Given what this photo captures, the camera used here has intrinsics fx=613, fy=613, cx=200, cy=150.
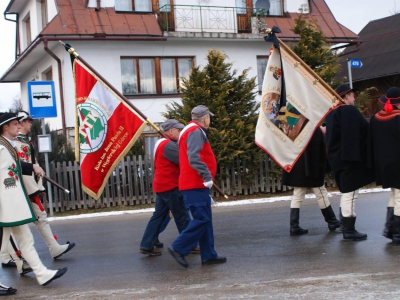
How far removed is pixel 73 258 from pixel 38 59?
52.1 feet

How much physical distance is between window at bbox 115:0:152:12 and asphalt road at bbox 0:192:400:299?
12.2m

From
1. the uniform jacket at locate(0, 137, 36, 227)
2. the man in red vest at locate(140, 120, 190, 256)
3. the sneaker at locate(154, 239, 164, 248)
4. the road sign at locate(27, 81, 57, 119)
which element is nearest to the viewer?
the uniform jacket at locate(0, 137, 36, 227)

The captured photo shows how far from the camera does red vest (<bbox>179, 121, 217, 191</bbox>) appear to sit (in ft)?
22.9

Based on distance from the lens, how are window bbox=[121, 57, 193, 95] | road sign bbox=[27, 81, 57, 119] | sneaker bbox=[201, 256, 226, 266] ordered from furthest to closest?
window bbox=[121, 57, 193, 95], road sign bbox=[27, 81, 57, 119], sneaker bbox=[201, 256, 226, 266]

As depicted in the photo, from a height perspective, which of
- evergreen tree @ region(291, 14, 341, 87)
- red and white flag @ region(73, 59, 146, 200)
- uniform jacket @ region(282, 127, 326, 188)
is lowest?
uniform jacket @ region(282, 127, 326, 188)

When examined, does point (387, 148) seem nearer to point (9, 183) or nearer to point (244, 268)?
point (244, 268)

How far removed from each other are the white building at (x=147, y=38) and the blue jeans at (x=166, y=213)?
40.9 ft

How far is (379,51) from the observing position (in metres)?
35.0

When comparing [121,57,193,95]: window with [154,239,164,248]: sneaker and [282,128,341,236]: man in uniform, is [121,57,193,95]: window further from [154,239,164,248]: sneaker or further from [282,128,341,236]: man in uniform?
[154,239,164,248]: sneaker

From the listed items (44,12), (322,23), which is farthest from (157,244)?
(322,23)

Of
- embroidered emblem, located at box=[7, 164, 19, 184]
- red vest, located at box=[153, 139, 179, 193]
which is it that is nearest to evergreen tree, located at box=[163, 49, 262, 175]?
red vest, located at box=[153, 139, 179, 193]

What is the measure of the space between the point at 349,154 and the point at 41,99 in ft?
27.3

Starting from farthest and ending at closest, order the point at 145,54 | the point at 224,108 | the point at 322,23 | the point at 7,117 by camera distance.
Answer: the point at 322,23 → the point at 145,54 → the point at 224,108 → the point at 7,117

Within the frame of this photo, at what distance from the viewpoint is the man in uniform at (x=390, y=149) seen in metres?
7.45
